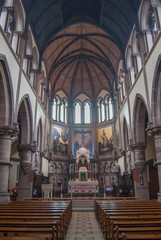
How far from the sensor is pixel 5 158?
39.1ft

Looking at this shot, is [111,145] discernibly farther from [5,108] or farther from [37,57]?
[5,108]

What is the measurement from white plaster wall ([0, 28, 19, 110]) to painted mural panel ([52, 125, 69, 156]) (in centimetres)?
1632

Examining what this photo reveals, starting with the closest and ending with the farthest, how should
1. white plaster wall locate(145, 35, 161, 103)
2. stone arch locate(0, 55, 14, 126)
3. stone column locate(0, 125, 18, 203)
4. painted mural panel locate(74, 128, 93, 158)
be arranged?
stone column locate(0, 125, 18, 203)
stone arch locate(0, 55, 14, 126)
white plaster wall locate(145, 35, 161, 103)
painted mural panel locate(74, 128, 93, 158)

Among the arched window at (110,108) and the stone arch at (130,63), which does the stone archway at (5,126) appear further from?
the arched window at (110,108)

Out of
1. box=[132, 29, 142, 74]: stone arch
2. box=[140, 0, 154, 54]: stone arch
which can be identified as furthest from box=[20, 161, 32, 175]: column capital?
box=[140, 0, 154, 54]: stone arch

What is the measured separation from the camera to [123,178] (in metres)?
22.3

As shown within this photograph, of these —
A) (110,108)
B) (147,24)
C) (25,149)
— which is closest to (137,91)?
(147,24)

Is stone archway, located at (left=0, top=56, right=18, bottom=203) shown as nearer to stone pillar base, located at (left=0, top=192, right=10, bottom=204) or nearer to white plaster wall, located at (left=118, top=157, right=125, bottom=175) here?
stone pillar base, located at (left=0, top=192, right=10, bottom=204)

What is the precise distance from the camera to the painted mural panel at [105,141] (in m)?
29.5

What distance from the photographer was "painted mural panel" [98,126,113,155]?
29.5 m

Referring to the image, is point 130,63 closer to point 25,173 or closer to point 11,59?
point 11,59

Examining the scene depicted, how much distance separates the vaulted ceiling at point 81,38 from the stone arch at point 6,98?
6.77 metres

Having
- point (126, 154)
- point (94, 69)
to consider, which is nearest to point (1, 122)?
point (126, 154)

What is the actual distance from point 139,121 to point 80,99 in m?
16.9
